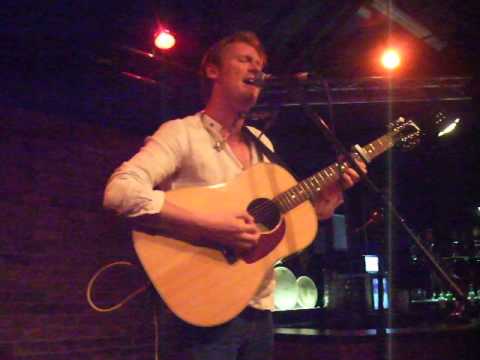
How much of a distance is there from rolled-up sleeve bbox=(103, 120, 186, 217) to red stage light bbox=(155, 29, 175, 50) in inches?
80.8

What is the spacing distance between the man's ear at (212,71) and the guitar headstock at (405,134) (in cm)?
87

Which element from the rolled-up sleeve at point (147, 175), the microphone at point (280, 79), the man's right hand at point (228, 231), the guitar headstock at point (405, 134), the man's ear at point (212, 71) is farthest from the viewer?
the guitar headstock at point (405, 134)

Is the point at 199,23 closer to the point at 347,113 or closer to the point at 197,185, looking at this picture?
the point at 347,113

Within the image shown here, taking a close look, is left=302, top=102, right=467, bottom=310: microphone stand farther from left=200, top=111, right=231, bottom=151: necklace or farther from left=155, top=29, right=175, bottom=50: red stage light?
left=155, top=29, right=175, bottom=50: red stage light

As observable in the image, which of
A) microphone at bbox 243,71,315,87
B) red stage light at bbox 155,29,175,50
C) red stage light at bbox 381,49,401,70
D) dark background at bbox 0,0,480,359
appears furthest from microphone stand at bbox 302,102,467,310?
red stage light at bbox 381,49,401,70

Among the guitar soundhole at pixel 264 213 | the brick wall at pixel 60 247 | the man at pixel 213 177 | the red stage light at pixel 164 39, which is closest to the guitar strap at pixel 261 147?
the man at pixel 213 177

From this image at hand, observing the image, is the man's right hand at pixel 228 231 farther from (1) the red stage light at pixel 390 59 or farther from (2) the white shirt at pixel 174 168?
(1) the red stage light at pixel 390 59

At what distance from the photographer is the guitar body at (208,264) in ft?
5.44

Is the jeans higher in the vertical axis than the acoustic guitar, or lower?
lower

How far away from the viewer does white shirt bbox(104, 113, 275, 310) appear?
1.61 metres

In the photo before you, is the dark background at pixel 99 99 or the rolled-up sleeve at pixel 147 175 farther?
the dark background at pixel 99 99

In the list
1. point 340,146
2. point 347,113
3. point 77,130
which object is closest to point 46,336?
point 77,130

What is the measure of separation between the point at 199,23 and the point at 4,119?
164cm

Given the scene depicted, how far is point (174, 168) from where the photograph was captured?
1817 mm
